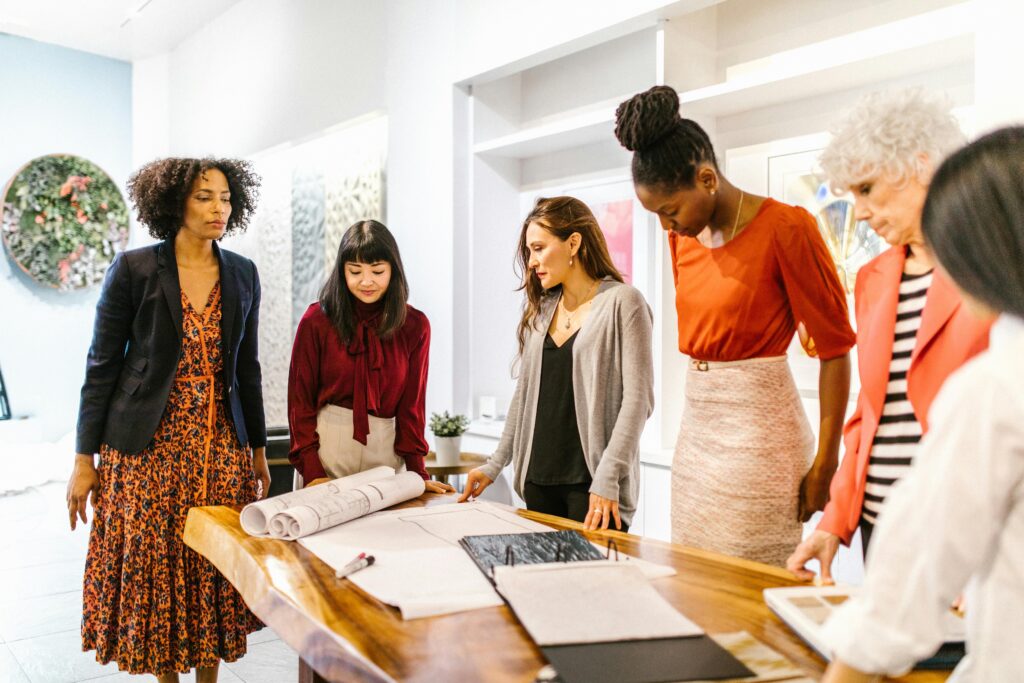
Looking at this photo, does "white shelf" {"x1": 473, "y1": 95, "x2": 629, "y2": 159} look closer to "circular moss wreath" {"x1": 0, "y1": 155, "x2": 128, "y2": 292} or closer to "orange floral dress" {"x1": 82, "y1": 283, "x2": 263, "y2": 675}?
"orange floral dress" {"x1": 82, "y1": 283, "x2": 263, "y2": 675}

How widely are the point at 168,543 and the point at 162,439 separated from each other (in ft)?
1.00

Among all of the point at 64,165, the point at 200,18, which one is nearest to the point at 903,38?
the point at 200,18

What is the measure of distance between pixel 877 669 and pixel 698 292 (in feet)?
3.56

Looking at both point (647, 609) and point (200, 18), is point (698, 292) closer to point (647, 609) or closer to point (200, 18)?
point (647, 609)

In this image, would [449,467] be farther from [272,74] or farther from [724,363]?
[272,74]

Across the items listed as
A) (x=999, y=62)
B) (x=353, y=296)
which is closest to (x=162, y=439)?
(x=353, y=296)

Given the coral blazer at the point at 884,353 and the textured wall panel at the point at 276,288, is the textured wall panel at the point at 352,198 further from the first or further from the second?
the coral blazer at the point at 884,353

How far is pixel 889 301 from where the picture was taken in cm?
134

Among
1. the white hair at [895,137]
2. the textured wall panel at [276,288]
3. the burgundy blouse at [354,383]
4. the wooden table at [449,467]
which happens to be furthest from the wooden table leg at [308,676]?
the textured wall panel at [276,288]

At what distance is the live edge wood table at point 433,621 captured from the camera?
3.16 ft

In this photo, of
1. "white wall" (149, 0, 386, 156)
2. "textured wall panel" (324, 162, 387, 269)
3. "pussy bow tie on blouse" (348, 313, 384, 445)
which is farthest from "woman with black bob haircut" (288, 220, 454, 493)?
"white wall" (149, 0, 386, 156)

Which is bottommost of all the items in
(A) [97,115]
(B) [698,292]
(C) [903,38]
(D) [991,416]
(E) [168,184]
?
(D) [991,416]

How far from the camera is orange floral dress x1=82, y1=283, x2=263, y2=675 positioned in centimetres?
234

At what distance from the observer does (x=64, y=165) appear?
23.0 ft
